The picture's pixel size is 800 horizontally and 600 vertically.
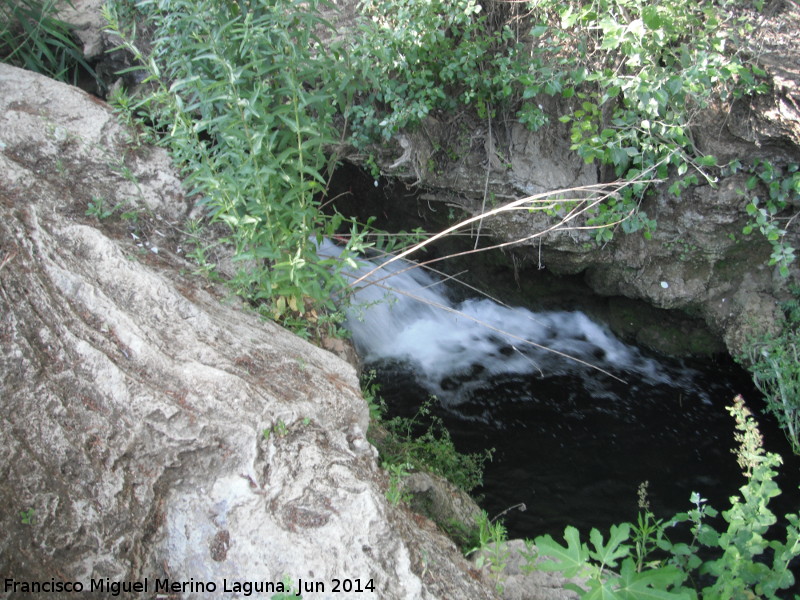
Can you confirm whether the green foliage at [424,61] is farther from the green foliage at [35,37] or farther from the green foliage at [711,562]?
the green foliage at [711,562]

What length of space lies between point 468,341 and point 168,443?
3.49 m

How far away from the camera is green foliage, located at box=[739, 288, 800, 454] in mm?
4449

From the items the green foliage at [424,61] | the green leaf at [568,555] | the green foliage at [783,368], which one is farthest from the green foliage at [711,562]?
the green foliage at [424,61]

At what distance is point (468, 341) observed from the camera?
538 cm

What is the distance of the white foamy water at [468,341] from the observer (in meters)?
4.95

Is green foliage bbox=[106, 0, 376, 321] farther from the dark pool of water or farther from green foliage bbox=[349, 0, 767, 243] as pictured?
the dark pool of water

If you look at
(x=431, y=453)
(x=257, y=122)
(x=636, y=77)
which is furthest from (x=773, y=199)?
(x=257, y=122)

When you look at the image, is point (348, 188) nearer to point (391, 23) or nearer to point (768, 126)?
point (391, 23)

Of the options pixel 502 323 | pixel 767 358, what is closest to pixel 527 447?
pixel 502 323

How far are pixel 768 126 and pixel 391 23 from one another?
2679mm

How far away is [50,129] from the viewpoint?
3541 mm

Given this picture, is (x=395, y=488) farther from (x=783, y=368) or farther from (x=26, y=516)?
(x=783, y=368)

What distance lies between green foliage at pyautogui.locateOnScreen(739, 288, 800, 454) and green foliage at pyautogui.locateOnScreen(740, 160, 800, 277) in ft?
2.14

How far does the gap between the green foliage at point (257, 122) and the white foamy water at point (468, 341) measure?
177 cm
